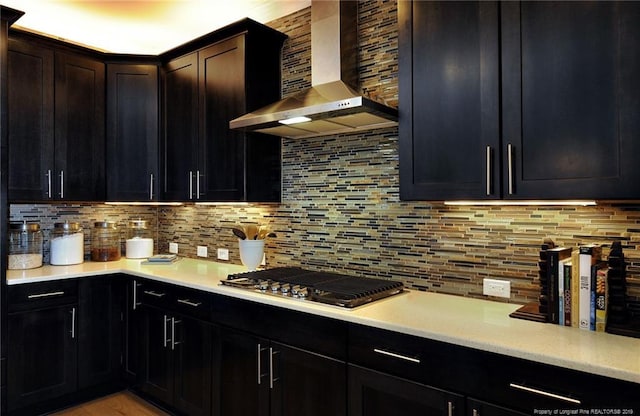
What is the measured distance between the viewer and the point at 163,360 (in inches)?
107

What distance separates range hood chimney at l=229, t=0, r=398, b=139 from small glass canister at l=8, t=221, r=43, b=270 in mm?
1764

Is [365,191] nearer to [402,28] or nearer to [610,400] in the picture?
[402,28]

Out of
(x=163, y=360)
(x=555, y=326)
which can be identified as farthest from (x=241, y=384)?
(x=555, y=326)

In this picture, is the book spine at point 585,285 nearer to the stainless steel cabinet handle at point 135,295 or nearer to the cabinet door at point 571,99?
the cabinet door at point 571,99

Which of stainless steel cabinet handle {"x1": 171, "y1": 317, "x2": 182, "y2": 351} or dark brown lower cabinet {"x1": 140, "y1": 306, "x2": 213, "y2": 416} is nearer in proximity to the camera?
dark brown lower cabinet {"x1": 140, "y1": 306, "x2": 213, "y2": 416}

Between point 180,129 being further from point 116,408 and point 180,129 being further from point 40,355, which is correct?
point 116,408

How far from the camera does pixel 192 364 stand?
249 cm

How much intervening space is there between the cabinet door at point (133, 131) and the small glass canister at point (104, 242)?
270 millimetres

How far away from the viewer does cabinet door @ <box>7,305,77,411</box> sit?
8.48 ft

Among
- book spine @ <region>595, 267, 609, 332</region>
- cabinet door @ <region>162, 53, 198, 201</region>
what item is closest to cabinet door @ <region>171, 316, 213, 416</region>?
cabinet door @ <region>162, 53, 198, 201</region>

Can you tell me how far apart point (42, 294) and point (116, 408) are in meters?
0.93

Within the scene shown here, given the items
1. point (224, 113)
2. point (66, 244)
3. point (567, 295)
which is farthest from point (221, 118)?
point (567, 295)

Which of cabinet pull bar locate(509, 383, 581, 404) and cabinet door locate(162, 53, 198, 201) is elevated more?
cabinet door locate(162, 53, 198, 201)

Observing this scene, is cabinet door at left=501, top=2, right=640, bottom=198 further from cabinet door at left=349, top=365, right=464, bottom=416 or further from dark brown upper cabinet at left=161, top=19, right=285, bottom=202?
dark brown upper cabinet at left=161, top=19, right=285, bottom=202
